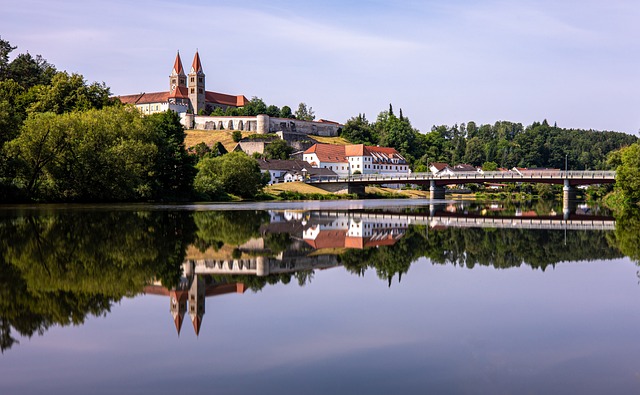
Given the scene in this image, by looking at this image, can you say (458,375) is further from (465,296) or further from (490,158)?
(490,158)

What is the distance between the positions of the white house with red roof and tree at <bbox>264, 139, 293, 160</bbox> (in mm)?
4645

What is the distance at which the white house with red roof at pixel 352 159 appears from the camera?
481 feet

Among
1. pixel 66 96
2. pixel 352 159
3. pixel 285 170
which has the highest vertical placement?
pixel 66 96

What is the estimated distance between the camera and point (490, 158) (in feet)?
629

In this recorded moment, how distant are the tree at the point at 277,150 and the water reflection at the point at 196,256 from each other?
4431 inches

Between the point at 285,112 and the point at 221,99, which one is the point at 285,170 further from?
the point at 221,99

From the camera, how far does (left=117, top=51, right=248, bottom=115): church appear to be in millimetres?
179125

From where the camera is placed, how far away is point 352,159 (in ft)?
494

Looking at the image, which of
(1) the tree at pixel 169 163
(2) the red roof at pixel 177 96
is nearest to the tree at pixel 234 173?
(1) the tree at pixel 169 163

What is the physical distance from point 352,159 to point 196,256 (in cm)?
13417

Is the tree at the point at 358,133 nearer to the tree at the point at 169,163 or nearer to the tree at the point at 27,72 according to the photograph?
the tree at the point at 27,72

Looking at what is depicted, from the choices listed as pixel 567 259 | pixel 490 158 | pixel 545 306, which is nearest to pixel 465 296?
pixel 545 306

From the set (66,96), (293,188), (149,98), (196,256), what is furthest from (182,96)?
(196,256)

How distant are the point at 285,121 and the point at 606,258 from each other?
158 metres
